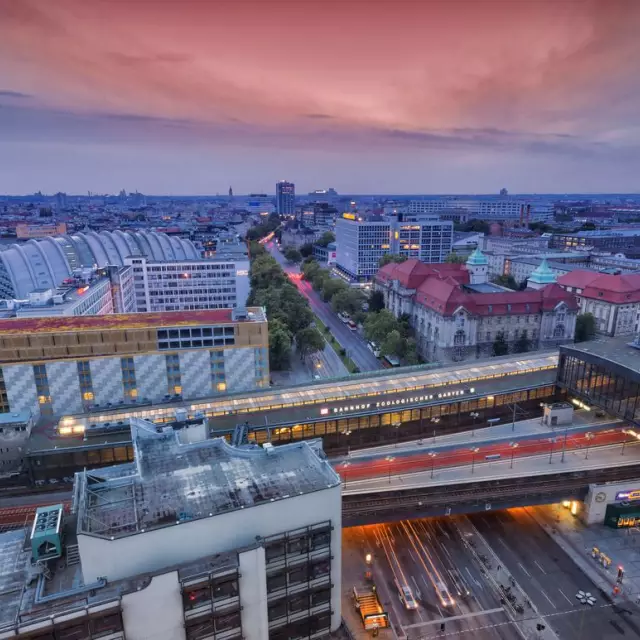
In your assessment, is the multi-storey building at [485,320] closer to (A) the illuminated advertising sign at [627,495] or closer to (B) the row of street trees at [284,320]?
(B) the row of street trees at [284,320]

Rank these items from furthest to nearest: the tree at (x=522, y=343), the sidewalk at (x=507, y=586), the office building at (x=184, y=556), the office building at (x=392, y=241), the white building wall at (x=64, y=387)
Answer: the office building at (x=392, y=241), the tree at (x=522, y=343), the white building wall at (x=64, y=387), the sidewalk at (x=507, y=586), the office building at (x=184, y=556)

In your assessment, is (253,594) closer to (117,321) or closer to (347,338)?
(117,321)

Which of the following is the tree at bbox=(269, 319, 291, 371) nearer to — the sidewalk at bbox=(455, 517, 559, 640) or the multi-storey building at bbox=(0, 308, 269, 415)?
the multi-storey building at bbox=(0, 308, 269, 415)

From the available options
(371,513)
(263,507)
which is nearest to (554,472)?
(371,513)

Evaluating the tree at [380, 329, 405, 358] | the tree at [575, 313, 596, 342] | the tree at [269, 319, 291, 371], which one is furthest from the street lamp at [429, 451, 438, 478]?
the tree at [575, 313, 596, 342]

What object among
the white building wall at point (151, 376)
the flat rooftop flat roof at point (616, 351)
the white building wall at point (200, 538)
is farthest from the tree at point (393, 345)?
the white building wall at point (200, 538)

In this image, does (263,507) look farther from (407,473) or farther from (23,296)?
(23,296)

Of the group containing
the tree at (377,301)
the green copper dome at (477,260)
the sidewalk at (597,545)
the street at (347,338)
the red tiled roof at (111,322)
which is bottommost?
the sidewalk at (597,545)

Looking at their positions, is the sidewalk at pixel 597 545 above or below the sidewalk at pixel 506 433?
below
